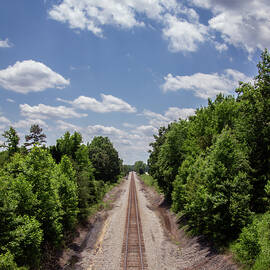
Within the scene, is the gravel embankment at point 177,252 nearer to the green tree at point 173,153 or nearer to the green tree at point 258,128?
the green tree at point 258,128

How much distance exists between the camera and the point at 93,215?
33.8 m

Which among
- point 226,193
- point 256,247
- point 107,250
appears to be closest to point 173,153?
point 107,250

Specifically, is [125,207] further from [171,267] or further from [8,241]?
[8,241]

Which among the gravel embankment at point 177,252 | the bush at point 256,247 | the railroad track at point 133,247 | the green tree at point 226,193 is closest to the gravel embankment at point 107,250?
the railroad track at point 133,247

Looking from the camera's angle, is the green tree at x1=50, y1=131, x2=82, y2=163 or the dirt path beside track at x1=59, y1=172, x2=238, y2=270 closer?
the dirt path beside track at x1=59, y1=172, x2=238, y2=270

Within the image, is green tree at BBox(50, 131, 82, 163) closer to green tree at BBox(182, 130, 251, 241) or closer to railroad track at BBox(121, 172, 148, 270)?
railroad track at BBox(121, 172, 148, 270)

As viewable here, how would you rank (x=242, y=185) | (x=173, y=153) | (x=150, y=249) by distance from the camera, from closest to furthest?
(x=242, y=185) < (x=150, y=249) < (x=173, y=153)

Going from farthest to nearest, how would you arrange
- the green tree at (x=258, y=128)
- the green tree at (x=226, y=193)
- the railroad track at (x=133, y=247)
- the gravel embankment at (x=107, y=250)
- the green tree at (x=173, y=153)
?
1. the green tree at (x=173, y=153)
2. the green tree at (x=258, y=128)
3. the gravel embankment at (x=107, y=250)
4. the railroad track at (x=133, y=247)
5. the green tree at (x=226, y=193)

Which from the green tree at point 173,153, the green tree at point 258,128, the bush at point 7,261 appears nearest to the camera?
the bush at point 7,261

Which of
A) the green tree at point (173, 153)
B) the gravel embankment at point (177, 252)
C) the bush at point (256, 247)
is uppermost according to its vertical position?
the green tree at point (173, 153)

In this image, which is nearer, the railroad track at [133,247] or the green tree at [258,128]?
the railroad track at [133,247]

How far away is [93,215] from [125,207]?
7.41 m

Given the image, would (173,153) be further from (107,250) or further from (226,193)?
(226,193)

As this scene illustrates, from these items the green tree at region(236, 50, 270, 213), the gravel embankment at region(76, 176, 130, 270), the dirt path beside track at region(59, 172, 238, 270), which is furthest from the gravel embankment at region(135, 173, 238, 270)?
the green tree at region(236, 50, 270, 213)
